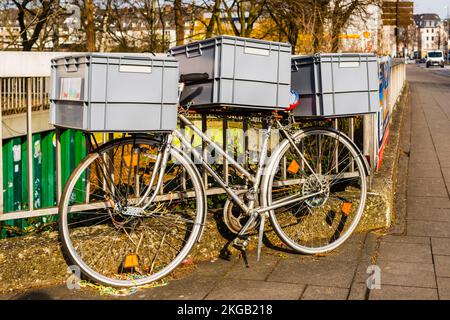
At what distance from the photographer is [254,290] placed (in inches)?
157

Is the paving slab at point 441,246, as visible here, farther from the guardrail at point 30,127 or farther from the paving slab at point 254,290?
Result: the paving slab at point 254,290

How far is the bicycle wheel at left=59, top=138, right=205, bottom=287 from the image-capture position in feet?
13.2

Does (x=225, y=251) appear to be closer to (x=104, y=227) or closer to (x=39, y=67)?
(x=104, y=227)

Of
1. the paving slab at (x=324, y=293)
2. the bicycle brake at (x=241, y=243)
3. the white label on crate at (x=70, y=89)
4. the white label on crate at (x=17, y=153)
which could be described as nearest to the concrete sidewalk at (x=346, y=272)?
the paving slab at (x=324, y=293)

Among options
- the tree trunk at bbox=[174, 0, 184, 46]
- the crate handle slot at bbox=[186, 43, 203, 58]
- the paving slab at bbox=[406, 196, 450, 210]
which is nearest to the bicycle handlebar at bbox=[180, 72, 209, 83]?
the crate handle slot at bbox=[186, 43, 203, 58]

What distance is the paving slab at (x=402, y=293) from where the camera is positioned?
385 cm

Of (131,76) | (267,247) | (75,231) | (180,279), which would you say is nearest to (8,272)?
(75,231)

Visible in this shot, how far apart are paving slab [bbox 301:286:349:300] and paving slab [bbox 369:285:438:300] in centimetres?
16

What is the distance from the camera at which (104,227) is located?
4.30 metres

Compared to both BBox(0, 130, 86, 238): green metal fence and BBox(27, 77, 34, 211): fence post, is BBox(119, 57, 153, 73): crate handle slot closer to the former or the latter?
BBox(27, 77, 34, 211): fence post

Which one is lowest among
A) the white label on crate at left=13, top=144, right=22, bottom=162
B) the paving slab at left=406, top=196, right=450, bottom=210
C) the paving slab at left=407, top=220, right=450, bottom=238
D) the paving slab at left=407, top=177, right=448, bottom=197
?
the paving slab at left=407, top=220, right=450, bottom=238

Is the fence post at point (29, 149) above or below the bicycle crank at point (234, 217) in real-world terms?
above

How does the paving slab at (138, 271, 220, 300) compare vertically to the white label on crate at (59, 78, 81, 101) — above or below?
below

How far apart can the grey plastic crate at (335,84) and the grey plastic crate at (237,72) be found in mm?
330
